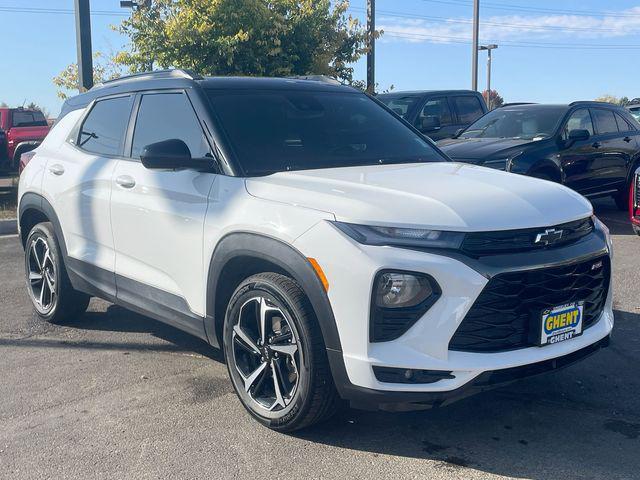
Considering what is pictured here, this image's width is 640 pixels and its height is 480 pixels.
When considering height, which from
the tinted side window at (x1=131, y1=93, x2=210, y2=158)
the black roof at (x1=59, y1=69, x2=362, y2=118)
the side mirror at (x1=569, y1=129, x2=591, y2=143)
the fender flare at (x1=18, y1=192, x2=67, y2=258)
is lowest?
the fender flare at (x1=18, y1=192, x2=67, y2=258)

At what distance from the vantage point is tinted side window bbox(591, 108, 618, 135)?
1062cm

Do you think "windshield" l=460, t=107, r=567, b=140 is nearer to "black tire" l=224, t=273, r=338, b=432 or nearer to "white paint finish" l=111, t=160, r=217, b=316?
"white paint finish" l=111, t=160, r=217, b=316

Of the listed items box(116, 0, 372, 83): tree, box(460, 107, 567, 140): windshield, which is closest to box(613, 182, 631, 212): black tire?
box(460, 107, 567, 140): windshield

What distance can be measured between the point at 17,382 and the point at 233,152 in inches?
80.2

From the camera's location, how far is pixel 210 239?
3.99 m

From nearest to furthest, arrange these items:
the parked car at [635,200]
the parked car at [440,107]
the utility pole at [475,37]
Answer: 1. the parked car at [635,200]
2. the parked car at [440,107]
3. the utility pole at [475,37]

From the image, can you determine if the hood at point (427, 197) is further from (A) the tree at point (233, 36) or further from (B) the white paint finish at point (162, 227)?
(A) the tree at point (233, 36)

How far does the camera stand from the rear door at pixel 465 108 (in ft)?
43.4

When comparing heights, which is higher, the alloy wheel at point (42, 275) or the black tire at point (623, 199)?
the alloy wheel at point (42, 275)

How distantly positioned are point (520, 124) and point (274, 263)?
7506 millimetres

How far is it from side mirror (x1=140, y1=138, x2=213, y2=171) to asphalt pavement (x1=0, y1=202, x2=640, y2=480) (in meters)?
1.35

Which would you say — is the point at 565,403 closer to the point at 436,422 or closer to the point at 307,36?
the point at 436,422

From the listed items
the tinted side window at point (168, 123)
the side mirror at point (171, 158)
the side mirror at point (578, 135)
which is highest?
the tinted side window at point (168, 123)

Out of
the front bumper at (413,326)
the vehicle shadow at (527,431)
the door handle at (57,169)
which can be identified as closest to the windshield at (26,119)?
the door handle at (57,169)
